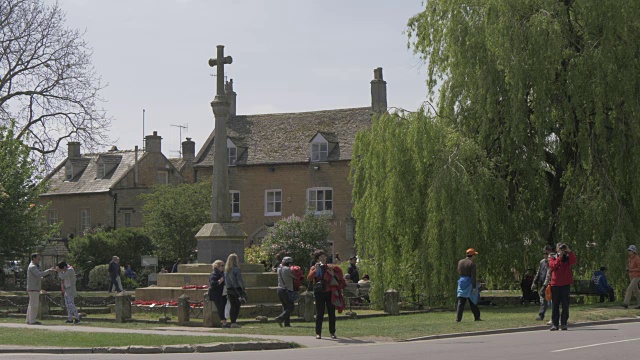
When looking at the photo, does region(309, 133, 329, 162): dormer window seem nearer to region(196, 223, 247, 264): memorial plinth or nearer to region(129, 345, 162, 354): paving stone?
region(196, 223, 247, 264): memorial plinth

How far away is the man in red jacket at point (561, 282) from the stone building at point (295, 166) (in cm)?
3699

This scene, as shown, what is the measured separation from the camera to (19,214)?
42219mm

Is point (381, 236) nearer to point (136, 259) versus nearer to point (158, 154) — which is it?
point (136, 259)

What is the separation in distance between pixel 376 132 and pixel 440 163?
8.65ft

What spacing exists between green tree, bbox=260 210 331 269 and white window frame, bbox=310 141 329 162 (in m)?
11.3

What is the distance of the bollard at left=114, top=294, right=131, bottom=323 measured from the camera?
989 inches

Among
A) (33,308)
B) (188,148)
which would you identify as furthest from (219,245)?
(188,148)

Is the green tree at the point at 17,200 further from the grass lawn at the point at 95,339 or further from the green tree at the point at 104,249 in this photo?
the grass lawn at the point at 95,339

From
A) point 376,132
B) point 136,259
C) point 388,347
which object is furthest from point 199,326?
point 136,259

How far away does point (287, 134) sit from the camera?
62.7m

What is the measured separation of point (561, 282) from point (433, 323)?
130 inches

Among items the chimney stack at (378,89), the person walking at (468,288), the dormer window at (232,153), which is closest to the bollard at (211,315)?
the person walking at (468,288)

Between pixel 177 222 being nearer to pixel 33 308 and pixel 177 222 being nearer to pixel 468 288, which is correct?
pixel 33 308

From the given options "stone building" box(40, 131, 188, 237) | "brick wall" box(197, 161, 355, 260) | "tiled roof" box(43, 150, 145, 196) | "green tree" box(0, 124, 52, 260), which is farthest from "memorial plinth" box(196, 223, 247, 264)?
"tiled roof" box(43, 150, 145, 196)
